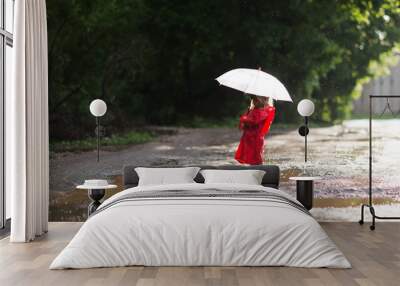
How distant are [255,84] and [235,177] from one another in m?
1.14

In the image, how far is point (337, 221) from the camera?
7.81 m

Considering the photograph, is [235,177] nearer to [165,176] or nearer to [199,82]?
[165,176]

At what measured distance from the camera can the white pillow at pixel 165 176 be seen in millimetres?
6782

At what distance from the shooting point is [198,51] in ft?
26.4

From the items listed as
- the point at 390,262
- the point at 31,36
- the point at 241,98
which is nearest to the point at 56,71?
the point at 31,36

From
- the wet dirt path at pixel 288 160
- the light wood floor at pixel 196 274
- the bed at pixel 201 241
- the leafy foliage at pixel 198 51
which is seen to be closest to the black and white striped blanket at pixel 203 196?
the bed at pixel 201 241

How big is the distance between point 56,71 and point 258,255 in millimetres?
4353

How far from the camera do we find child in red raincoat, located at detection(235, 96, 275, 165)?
7625 millimetres

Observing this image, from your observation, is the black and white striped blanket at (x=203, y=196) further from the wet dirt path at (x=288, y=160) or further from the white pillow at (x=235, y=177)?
the wet dirt path at (x=288, y=160)

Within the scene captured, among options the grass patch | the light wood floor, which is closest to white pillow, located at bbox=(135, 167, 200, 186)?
the grass patch

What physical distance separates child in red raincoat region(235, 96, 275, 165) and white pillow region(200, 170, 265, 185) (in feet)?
2.35

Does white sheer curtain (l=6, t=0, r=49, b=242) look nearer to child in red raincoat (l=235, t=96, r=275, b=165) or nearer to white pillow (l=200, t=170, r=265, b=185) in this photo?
white pillow (l=200, t=170, r=265, b=185)

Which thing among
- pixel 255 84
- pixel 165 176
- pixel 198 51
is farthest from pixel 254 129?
pixel 165 176

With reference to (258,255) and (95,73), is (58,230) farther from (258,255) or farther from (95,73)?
(258,255)
